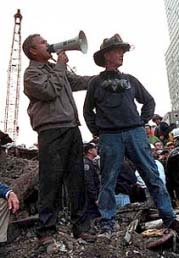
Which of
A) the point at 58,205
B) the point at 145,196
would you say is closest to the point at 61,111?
the point at 58,205

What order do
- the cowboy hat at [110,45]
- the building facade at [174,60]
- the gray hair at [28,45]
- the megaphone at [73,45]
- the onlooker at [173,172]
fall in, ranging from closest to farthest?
the megaphone at [73,45]
the gray hair at [28,45]
the cowboy hat at [110,45]
the onlooker at [173,172]
the building facade at [174,60]

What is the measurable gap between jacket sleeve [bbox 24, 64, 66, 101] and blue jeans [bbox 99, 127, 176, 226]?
30.1 inches

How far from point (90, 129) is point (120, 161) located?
496mm

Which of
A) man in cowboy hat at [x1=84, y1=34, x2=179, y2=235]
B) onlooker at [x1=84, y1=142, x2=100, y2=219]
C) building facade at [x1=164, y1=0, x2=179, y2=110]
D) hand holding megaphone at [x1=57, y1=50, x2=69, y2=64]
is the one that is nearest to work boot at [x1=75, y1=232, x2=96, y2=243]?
man in cowboy hat at [x1=84, y1=34, x2=179, y2=235]

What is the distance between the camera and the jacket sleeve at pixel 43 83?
12.4ft

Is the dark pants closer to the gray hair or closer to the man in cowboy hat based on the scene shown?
the man in cowboy hat

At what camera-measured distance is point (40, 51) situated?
413 centimetres

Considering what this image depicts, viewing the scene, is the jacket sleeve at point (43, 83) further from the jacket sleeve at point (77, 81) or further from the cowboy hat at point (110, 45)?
the cowboy hat at point (110, 45)

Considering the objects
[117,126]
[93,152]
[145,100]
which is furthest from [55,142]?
[93,152]

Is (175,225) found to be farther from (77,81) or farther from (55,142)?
(77,81)

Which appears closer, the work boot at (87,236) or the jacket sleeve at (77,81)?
the work boot at (87,236)

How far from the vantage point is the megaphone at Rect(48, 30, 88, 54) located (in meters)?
4.04

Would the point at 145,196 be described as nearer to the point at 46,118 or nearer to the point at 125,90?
the point at 125,90

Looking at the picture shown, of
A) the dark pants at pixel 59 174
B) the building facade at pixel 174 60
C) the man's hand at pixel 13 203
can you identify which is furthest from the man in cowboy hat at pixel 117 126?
the building facade at pixel 174 60
